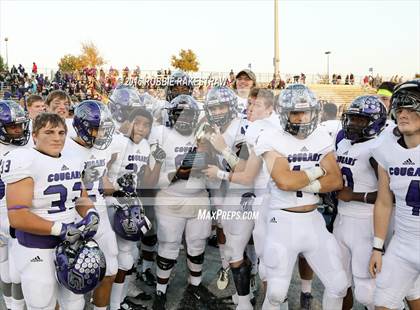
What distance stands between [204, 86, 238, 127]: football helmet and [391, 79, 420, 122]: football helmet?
171 cm

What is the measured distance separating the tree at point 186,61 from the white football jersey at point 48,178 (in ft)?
126

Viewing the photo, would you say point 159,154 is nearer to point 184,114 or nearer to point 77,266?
point 184,114

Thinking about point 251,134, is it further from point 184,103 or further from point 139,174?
point 139,174

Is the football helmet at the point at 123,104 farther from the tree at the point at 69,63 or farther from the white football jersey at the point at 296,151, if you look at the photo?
the tree at the point at 69,63

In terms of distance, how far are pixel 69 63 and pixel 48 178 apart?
141 feet

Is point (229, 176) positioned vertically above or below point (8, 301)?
above

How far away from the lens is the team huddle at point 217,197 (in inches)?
116

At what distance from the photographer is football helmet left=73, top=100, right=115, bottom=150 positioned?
136 inches

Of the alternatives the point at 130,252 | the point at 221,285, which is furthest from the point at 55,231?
the point at 221,285

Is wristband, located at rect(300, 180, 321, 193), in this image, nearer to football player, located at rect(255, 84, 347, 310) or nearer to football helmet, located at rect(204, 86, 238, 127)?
football player, located at rect(255, 84, 347, 310)

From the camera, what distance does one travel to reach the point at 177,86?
5449 millimetres

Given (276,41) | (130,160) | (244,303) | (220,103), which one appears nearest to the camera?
(244,303)

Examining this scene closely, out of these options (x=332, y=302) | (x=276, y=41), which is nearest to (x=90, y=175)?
(x=332, y=302)

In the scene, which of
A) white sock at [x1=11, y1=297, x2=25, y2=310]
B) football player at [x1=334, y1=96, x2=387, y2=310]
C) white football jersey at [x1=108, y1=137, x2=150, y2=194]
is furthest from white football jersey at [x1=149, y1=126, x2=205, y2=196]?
white sock at [x1=11, y1=297, x2=25, y2=310]
